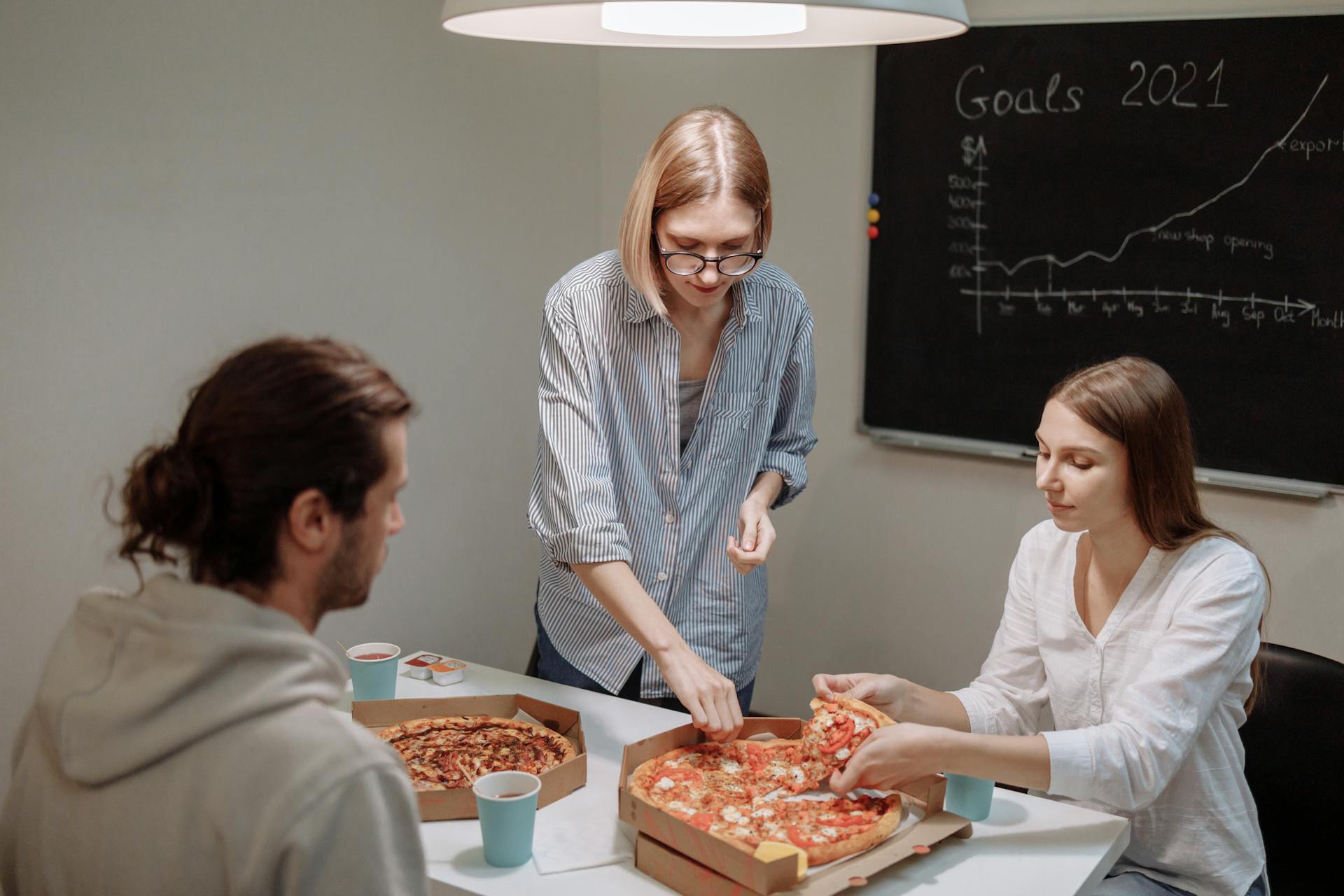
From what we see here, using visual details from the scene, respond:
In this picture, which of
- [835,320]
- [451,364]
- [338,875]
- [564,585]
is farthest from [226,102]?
[338,875]

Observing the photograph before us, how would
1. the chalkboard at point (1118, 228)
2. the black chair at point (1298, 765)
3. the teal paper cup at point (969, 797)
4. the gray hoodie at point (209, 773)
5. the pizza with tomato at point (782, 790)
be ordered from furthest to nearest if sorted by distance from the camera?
the chalkboard at point (1118, 228) < the black chair at point (1298, 765) < the teal paper cup at point (969, 797) < the pizza with tomato at point (782, 790) < the gray hoodie at point (209, 773)

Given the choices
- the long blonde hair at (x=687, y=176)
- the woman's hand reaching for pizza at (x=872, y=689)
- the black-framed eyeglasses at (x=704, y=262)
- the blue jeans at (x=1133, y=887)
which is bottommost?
the blue jeans at (x=1133, y=887)

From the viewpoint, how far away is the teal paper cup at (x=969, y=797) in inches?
62.7

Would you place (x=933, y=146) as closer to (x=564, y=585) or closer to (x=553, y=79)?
(x=553, y=79)

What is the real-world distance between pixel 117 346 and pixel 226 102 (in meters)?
0.60

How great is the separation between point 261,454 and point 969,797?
1035mm

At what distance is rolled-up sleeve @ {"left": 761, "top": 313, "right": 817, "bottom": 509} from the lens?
2188 millimetres

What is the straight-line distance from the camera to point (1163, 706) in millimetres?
1623

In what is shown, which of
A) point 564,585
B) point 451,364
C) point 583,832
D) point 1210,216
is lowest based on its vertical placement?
point 583,832

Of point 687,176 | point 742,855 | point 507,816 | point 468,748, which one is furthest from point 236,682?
point 687,176

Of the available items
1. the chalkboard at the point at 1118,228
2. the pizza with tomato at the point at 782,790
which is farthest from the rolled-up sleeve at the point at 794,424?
the chalkboard at the point at 1118,228

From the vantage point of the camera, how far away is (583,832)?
155 centimetres

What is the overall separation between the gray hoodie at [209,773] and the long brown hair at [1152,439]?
1.18m

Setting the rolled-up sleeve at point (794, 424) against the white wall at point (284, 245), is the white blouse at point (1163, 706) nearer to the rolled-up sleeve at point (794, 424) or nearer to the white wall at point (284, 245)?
the rolled-up sleeve at point (794, 424)
